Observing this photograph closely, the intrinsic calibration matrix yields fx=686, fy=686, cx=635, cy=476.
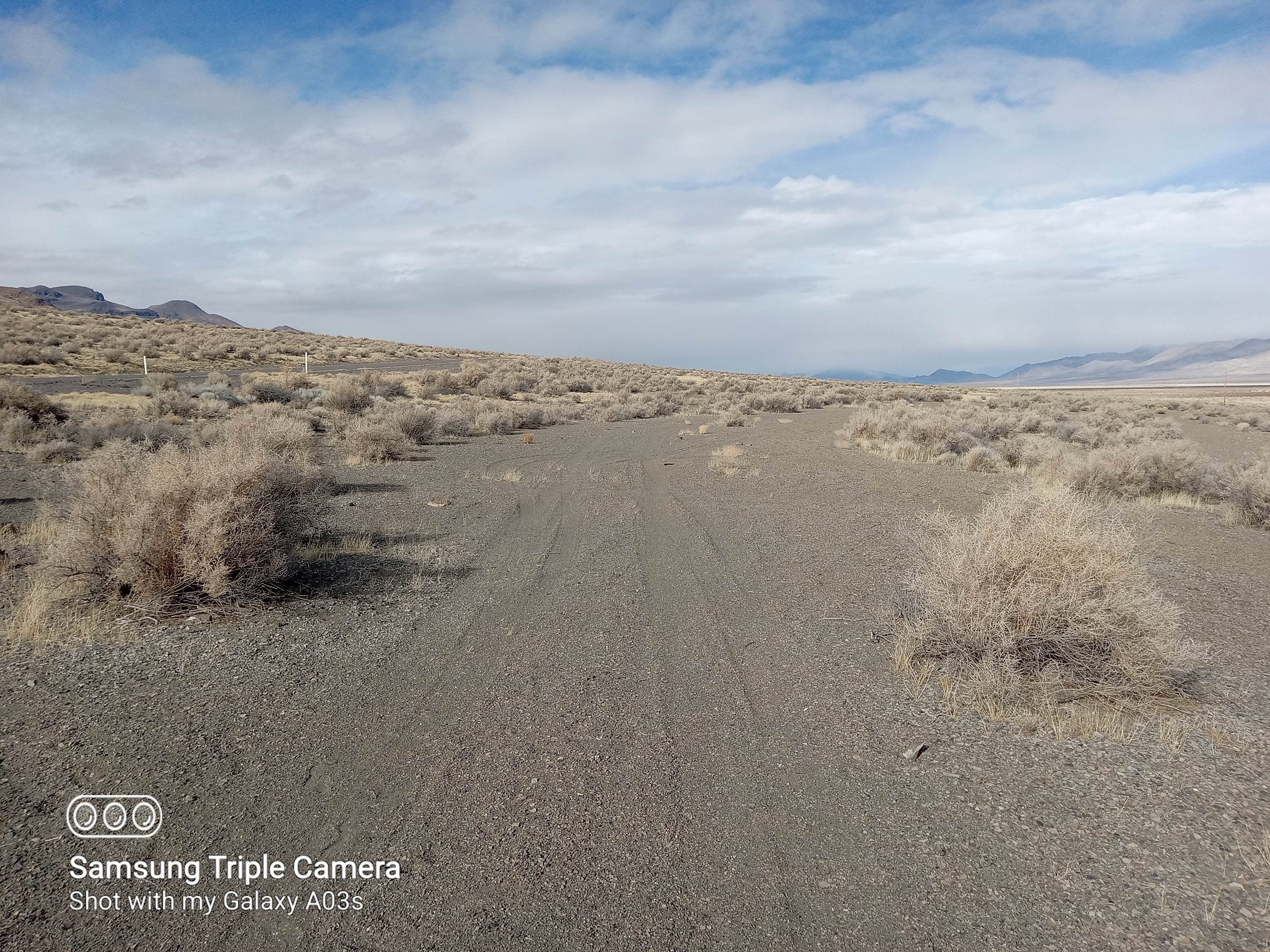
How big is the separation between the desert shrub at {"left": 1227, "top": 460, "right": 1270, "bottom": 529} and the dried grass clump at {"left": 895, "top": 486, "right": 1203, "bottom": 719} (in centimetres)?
950

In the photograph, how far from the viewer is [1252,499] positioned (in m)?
12.8

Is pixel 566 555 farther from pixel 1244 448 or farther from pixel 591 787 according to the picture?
pixel 1244 448

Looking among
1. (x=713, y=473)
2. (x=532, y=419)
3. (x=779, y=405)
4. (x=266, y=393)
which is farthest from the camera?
(x=779, y=405)

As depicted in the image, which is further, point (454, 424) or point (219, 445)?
point (454, 424)

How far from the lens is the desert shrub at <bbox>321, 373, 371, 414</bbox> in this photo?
25.8 m

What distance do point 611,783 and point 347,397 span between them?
969 inches

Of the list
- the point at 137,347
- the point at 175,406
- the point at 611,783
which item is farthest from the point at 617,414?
the point at 137,347

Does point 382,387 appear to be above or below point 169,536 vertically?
above

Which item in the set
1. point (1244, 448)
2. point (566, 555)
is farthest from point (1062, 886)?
point (1244, 448)

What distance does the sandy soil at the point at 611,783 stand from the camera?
3.20 meters

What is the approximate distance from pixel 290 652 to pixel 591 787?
11.0ft

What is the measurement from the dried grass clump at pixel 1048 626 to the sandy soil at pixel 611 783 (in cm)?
42

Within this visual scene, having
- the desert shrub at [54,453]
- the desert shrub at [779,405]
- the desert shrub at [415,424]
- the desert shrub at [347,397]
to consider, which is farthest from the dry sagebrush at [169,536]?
the desert shrub at [779,405]

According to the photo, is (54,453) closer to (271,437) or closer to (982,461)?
(271,437)
